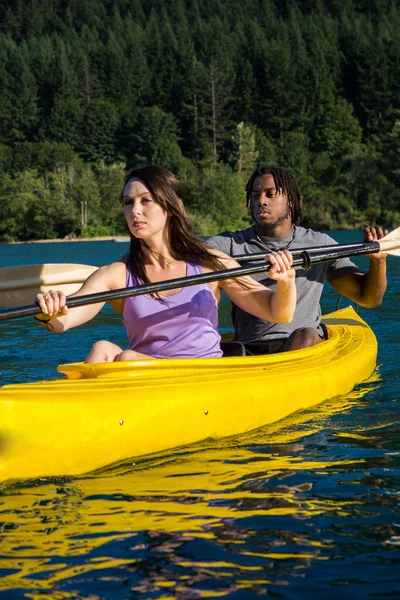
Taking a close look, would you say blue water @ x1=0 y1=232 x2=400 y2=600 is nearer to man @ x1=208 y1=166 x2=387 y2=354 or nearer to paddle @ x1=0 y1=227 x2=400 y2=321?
paddle @ x1=0 y1=227 x2=400 y2=321

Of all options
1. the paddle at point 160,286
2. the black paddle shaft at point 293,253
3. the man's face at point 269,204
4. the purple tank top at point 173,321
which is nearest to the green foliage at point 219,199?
the man's face at point 269,204

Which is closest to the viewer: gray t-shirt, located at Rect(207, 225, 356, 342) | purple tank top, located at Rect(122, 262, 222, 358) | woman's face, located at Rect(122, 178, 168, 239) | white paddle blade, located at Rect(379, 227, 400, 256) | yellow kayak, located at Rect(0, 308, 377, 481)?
yellow kayak, located at Rect(0, 308, 377, 481)

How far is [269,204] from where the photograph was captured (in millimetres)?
5379

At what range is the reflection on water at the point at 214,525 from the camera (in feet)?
8.65

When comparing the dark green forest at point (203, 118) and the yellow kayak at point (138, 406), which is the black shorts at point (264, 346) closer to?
the yellow kayak at point (138, 406)

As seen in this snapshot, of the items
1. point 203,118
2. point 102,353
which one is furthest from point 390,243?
point 203,118

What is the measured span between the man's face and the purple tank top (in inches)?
46.3

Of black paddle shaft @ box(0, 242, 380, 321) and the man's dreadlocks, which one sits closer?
black paddle shaft @ box(0, 242, 380, 321)

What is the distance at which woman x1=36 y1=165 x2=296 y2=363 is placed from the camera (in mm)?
4039

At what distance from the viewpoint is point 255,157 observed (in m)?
76.0

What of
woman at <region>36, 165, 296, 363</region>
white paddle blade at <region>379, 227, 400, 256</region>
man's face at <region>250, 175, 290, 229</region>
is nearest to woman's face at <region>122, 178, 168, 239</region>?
woman at <region>36, 165, 296, 363</region>

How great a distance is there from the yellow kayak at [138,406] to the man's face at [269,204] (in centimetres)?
81

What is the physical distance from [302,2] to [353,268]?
127 meters

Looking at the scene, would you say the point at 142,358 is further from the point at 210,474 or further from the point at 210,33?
the point at 210,33
